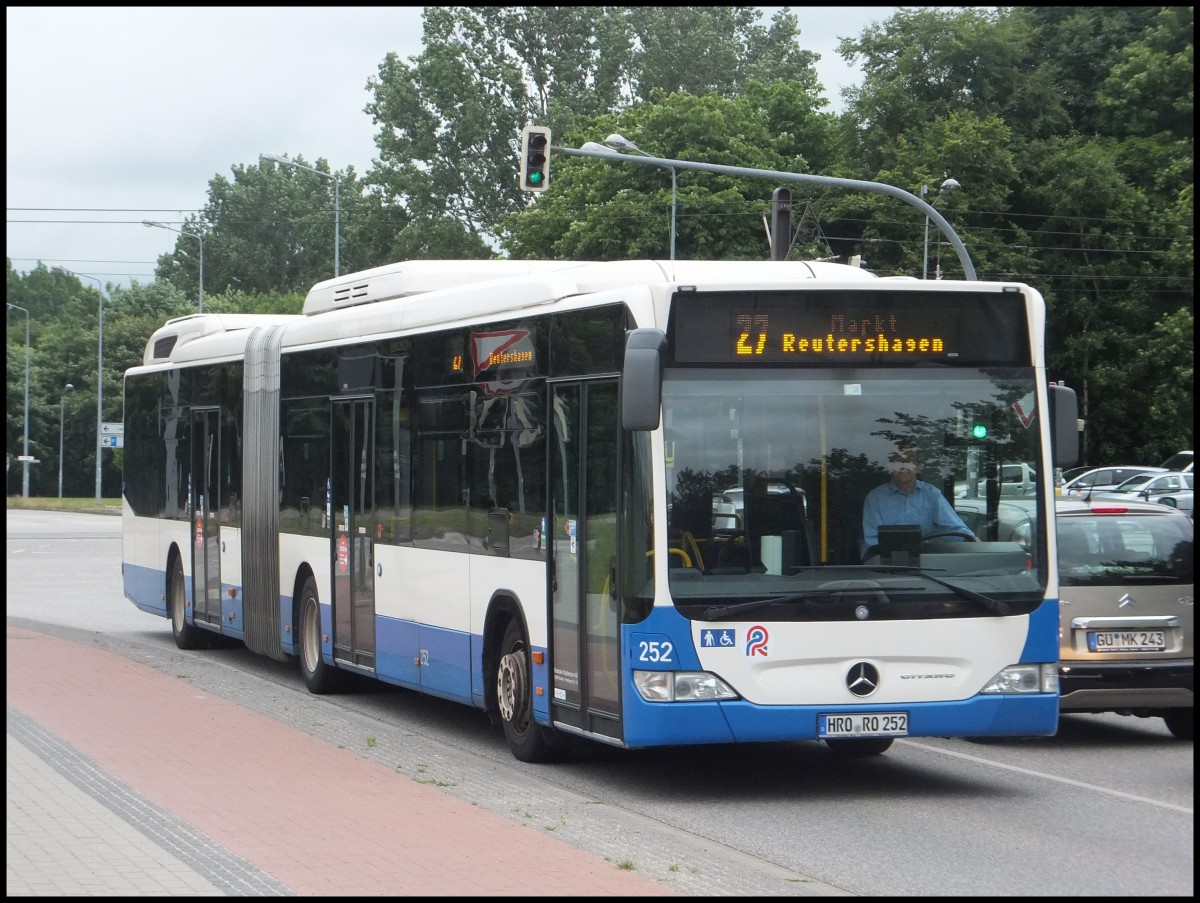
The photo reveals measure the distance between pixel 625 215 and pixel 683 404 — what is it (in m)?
49.9

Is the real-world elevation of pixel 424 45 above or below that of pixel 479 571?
above

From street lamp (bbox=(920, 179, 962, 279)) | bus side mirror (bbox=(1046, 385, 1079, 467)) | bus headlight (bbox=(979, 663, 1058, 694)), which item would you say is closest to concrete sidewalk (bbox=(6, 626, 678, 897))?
bus headlight (bbox=(979, 663, 1058, 694))

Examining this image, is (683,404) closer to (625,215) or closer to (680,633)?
(680,633)

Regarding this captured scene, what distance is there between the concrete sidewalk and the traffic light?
47.2 feet

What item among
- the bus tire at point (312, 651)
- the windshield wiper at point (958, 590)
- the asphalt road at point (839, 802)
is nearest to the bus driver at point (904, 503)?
the windshield wiper at point (958, 590)

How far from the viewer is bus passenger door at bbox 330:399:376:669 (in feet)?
47.9

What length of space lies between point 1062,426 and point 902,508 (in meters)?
1.19

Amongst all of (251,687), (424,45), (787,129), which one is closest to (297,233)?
(424,45)

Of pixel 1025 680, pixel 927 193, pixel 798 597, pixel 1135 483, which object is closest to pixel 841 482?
pixel 798 597

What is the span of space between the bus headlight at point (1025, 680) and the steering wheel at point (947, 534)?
0.74 metres

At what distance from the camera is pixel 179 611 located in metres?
19.9

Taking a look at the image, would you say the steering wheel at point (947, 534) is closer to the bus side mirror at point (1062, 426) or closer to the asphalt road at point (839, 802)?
the bus side mirror at point (1062, 426)

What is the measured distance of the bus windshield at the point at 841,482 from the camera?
10.0 meters

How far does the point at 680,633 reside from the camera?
9922 mm
